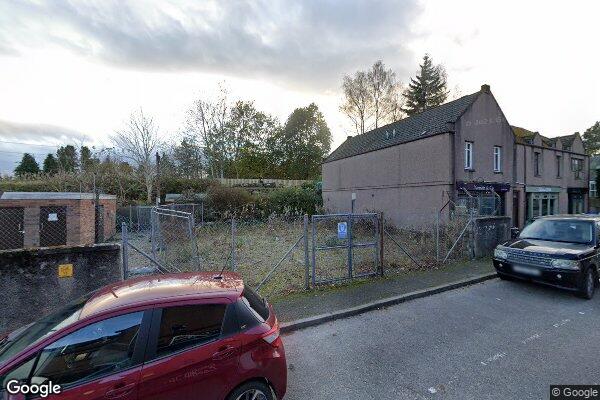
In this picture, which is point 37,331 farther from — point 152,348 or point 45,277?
point 45,277

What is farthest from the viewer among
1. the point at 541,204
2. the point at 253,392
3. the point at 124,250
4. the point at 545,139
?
the point at 545,139

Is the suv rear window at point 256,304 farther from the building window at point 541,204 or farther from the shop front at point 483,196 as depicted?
the building window at point 541,204

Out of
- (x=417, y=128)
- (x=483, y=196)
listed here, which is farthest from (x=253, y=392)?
(x=417, y=128)

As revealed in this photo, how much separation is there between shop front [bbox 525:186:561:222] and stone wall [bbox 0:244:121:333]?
24.1 meters

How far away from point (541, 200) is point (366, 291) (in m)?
22.3

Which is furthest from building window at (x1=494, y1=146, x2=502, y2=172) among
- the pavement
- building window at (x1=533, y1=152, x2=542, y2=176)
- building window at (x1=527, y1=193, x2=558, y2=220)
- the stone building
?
the pavement

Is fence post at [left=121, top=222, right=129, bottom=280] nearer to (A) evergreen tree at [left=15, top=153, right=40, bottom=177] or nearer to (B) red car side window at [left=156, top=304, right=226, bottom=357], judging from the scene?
(B) red car side window at [left=156, top=304, right=226, bottom=357]

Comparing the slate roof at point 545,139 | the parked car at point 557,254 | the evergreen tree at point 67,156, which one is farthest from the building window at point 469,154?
the evergreen tree at point 67,156

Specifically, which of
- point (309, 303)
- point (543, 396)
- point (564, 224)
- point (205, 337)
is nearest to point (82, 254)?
point (205, 337)

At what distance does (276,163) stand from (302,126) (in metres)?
6.75

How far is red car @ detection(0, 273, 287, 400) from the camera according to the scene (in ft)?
7.41

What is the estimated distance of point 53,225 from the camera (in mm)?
11648

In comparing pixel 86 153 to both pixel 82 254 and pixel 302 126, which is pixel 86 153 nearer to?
pixel 302 126

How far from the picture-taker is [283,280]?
760 cm
